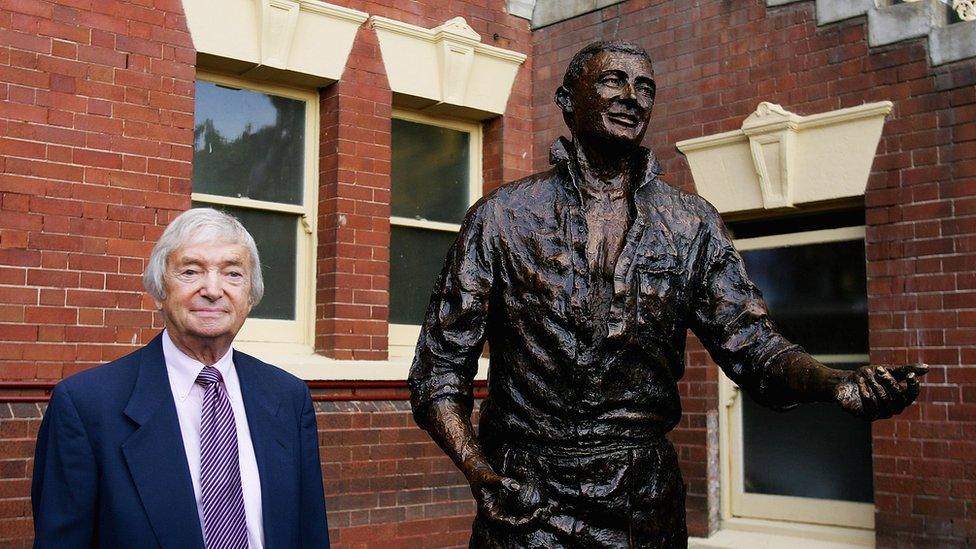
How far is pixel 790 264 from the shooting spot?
22.9 feet

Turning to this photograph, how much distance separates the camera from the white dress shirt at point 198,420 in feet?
8.78

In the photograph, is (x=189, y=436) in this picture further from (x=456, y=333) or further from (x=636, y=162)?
(x=636, y=162)

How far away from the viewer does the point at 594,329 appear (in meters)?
2.91

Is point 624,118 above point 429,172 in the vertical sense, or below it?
below

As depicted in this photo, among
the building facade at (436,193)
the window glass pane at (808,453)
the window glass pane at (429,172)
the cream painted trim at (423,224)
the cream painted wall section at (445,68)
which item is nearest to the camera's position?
the building facade at (436,193)

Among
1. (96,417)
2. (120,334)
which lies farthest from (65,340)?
(96,417)

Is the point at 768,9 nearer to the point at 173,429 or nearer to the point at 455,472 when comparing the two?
the point at 455,472

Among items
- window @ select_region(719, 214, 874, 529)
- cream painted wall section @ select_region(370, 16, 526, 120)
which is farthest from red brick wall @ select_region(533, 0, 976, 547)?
cream painted wall section @ select_region(370, 16, 526, 120)

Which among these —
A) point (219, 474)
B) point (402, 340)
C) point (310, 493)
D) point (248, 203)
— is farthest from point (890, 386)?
point (402, 340)

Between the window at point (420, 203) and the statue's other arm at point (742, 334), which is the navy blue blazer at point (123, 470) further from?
the window at point (420, 203)

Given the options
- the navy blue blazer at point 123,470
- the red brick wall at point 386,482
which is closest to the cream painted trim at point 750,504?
the red brick wall at point 386,482

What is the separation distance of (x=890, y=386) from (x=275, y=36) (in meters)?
5.23

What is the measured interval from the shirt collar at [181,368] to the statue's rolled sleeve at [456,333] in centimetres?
53

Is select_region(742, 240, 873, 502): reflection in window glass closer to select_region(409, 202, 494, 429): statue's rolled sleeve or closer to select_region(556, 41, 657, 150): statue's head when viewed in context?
select_region(556, 41, 657, 150): statue's head
